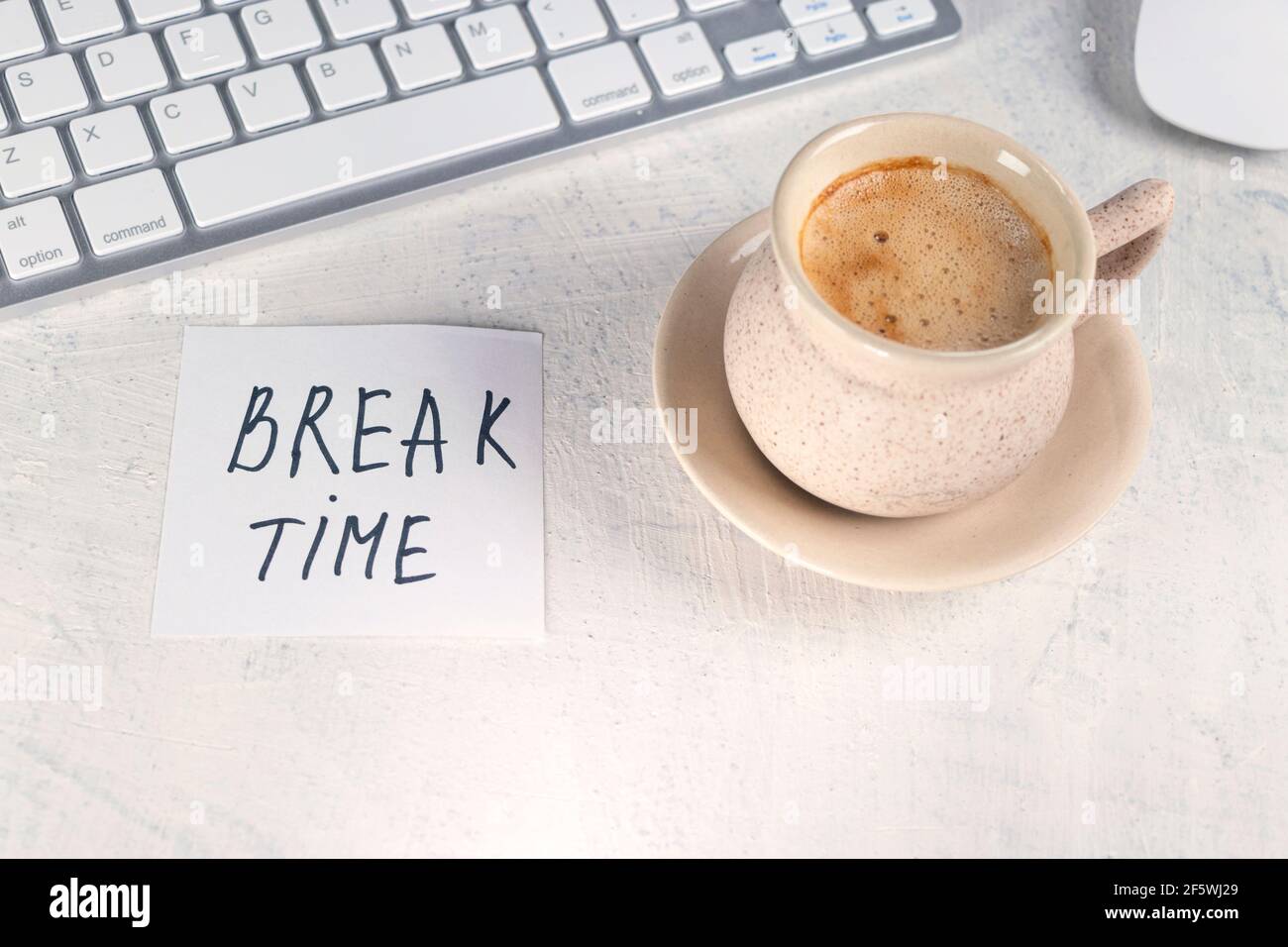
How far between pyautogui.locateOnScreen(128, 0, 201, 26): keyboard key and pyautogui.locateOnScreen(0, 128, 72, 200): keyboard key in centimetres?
7

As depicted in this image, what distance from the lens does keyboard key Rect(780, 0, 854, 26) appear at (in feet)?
1.75

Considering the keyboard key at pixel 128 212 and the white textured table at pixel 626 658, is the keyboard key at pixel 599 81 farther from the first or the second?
the keyboard key at pixel 128 212

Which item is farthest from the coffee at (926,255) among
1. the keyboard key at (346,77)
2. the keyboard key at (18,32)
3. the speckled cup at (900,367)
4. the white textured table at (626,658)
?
the keyboard key at (18,32)

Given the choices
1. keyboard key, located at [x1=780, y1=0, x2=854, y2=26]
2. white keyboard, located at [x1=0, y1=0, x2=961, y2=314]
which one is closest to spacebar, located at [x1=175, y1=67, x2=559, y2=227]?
white keyboard, located at [x1=0, y1=0, x2=961, y2=314]

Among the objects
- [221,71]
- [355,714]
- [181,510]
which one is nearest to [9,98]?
[221,71]

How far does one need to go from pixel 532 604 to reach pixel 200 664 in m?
0.12

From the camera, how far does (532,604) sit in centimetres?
43

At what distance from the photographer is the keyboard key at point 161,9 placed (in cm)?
50

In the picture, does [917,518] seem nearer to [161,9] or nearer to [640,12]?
[640,12]

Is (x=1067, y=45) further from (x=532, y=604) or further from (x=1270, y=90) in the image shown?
(x=532, y=604)

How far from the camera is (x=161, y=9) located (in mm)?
497

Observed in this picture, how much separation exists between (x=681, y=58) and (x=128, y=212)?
24 cm

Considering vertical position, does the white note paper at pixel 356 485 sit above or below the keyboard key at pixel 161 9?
below

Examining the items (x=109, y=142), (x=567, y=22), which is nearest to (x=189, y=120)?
(x=109, y=142)
